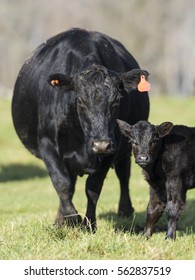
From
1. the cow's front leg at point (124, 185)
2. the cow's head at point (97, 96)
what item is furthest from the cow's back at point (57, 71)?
the cow's front leg at point (124, 185)

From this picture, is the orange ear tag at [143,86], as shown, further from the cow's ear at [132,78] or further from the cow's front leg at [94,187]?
the cow's front leg at [94,187]

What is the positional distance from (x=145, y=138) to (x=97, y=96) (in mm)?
732

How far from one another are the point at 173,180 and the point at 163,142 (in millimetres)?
469

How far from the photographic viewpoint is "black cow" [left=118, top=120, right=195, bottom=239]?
7.85 m

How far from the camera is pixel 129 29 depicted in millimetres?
72250

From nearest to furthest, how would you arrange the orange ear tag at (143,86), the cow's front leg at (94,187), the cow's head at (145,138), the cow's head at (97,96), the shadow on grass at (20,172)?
the cow's head at (145,138), the cow's head at (97,96), the orange ear tag at (143,86), the cow's front leg at (94,187), the shadow on grass at (20,172)

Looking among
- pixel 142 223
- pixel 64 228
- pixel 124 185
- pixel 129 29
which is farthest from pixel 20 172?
pixel 129 29

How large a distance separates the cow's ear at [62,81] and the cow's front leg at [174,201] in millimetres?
1632

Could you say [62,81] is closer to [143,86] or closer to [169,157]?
[143,86]

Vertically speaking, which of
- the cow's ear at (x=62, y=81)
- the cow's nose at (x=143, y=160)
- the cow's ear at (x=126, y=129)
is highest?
the cow's ear at (x=62, y=81)

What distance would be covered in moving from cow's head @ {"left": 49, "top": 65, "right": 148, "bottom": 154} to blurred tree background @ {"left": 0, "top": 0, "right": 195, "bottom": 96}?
202 ft

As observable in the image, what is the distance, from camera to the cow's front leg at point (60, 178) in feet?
28.7

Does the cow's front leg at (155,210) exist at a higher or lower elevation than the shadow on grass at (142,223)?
higher

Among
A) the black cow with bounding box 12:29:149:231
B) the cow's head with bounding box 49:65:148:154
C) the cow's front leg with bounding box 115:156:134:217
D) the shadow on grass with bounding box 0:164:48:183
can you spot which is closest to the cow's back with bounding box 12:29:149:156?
the black cow with bounding box 12:29:149:231
